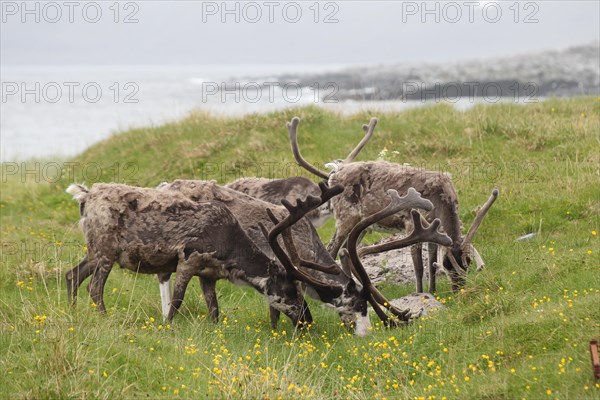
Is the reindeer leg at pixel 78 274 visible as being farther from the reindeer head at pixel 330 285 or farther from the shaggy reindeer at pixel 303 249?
the reindeer head at pixel 330 285

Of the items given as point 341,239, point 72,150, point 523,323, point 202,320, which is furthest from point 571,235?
point 72,150

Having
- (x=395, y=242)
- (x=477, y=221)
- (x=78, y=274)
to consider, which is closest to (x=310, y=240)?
(x=395, y=242)

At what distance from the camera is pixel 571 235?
1230cm

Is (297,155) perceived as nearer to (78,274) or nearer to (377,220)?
(377,220)

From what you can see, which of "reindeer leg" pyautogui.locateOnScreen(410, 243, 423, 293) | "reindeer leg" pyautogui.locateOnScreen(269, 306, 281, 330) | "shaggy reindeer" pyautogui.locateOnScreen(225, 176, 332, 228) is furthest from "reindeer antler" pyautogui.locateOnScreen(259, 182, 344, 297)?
"shaggy reindeer" pyautogui.locateOnScreen(225, 176, 332, 228)

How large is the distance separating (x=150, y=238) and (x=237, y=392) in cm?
333

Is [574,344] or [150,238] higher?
[150,238]

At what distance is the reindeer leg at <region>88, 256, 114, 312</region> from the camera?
32.9 feet

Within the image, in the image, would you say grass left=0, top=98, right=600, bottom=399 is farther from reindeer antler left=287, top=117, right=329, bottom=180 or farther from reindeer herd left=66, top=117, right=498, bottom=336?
reindeer antler left=287, top=117, right=329, bottom=180

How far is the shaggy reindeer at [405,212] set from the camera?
11086 mm

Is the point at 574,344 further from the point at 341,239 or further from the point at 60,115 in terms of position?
the point at 60,115

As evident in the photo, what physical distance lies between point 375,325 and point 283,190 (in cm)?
319

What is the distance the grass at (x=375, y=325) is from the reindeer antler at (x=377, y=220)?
0.27 meters

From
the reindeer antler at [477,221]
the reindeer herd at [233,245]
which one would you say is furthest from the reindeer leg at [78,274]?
the reindeer antler at [477,221]
